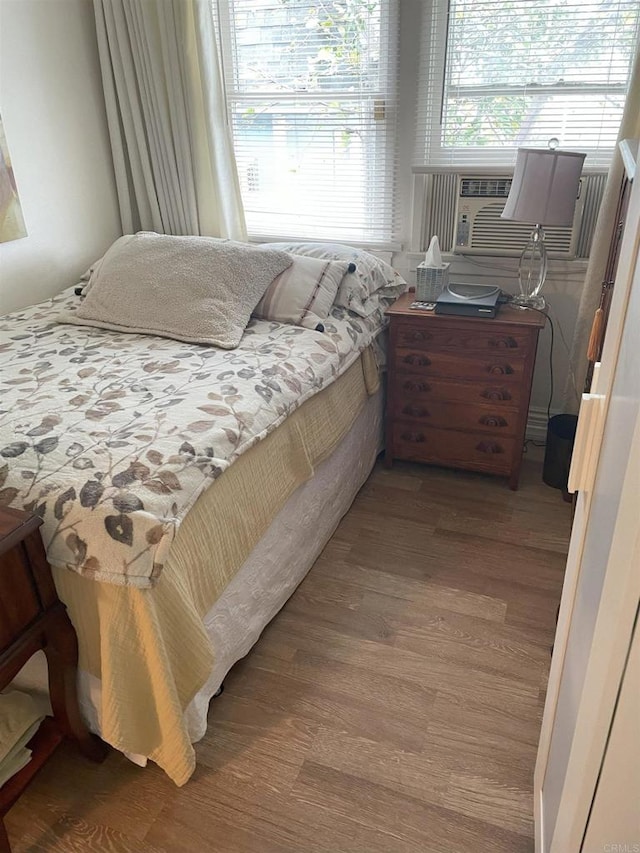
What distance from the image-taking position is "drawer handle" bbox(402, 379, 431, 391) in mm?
2475

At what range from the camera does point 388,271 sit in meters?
2.57

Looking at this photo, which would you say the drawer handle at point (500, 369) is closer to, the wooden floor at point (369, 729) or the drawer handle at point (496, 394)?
the drawer handle at point (496, 394)

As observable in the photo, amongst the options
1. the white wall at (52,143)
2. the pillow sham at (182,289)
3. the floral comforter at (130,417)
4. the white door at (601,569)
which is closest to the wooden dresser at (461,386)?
the floral comforter at (130,417)

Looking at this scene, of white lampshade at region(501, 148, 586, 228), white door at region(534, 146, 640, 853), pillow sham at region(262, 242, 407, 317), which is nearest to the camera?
white door at region(534, 146, 640, 853)

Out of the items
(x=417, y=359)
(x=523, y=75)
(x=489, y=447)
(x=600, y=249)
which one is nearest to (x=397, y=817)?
(x=489, y=447)

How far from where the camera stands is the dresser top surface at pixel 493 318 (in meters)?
2.25

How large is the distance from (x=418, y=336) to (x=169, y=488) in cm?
137

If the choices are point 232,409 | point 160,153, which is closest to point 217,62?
point 160,153

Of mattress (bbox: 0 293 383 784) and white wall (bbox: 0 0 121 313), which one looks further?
white wall (bbox: 0 0 121 313)

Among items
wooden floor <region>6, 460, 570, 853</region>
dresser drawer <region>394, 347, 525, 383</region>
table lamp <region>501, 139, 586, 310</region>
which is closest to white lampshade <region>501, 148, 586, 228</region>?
table lamp <region>501, 139, 586, 310</region>

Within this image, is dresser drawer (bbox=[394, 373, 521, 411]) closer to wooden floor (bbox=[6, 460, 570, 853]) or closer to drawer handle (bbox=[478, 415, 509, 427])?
drawer handle (bbox=[478, 415, 509, 427])

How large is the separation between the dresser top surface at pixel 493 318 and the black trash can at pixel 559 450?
46 cm

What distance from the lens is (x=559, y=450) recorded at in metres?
2.45

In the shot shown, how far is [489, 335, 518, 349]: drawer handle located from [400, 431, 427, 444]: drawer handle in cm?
47
